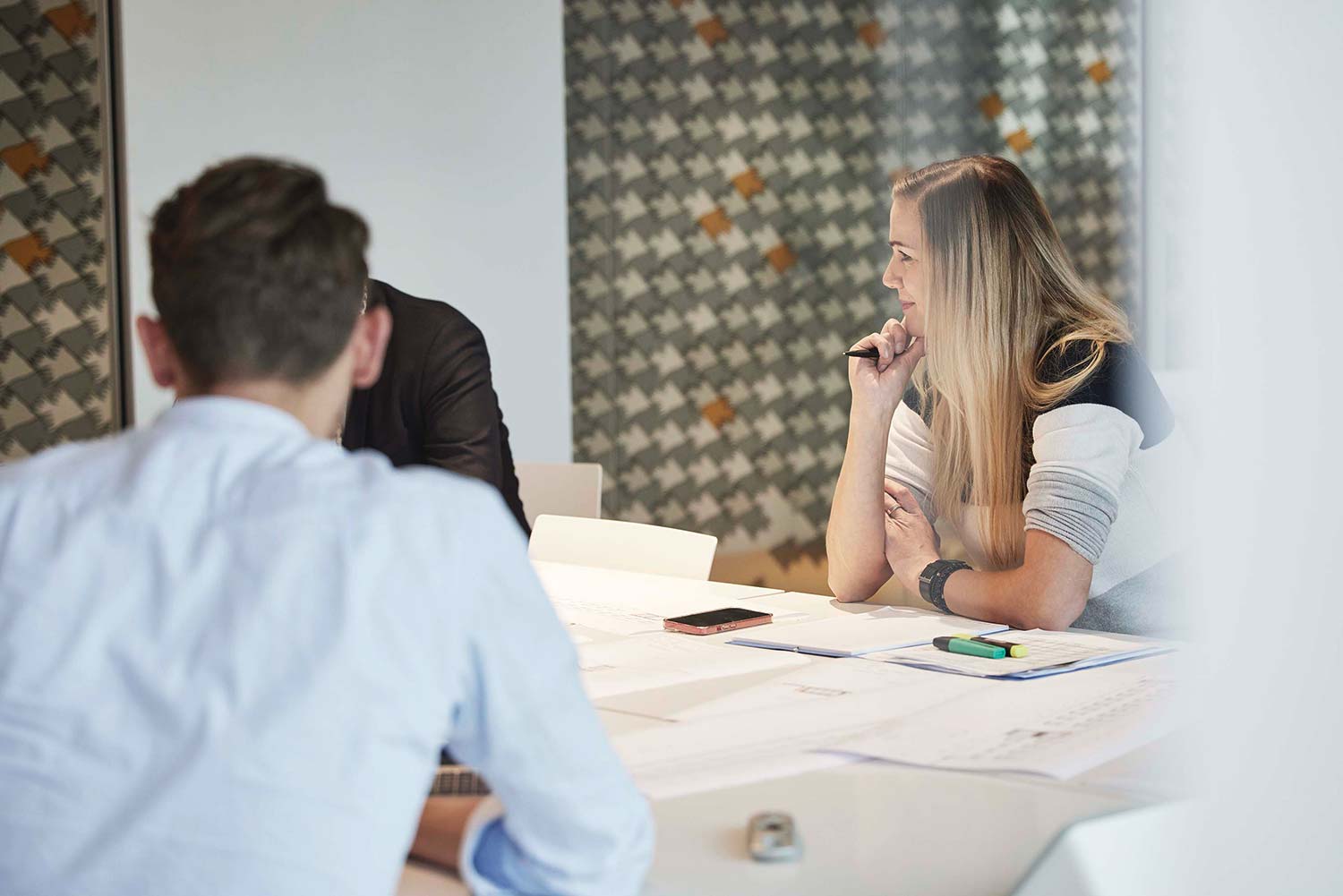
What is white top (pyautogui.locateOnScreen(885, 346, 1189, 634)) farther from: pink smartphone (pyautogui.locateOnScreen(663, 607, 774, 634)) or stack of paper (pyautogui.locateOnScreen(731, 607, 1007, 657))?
pink smartphone (pyautogui.locateOnScreen(663, 607, 774, 634))

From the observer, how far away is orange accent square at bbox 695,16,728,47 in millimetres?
4590

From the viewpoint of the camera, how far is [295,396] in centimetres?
84

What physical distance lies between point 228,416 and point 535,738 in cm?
27

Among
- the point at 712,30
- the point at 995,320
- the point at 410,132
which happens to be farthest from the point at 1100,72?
the point at 995,320

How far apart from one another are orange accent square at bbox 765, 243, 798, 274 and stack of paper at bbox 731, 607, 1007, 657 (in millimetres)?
3070

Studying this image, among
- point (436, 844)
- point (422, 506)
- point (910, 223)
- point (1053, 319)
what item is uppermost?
point (910, 223)

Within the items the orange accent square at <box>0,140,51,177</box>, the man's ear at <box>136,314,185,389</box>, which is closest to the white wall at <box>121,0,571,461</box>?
the orange accent square at <box>0,140,51,177</box>

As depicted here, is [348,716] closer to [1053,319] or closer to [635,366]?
[1053,319]

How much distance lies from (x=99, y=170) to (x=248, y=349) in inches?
114

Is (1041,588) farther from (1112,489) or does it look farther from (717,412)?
(717,412)

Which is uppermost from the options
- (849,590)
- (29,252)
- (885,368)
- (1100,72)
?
(1100,72)

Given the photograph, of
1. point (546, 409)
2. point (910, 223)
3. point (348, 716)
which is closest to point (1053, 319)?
point (910, 223)

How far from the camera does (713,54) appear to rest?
4.61m

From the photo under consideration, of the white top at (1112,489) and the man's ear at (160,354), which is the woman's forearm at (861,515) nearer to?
the white top at (1112,489)
